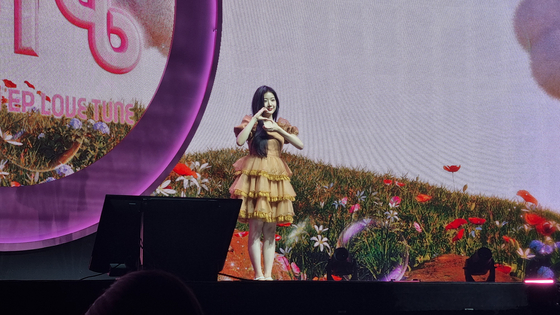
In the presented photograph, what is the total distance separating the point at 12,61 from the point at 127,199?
177cm

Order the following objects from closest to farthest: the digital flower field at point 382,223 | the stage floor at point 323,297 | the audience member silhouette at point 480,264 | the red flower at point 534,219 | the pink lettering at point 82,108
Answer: the stage floor at point 323,297, the pink lettering at point 82,108, the digital flower field at point 382,223, the audience member silhouette at point 480,264, the red flower at point 534,219

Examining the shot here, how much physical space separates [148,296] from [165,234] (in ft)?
3.96

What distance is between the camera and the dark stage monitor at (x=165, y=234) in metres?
1.77

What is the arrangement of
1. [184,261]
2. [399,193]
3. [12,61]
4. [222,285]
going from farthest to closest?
[399,193] < [12,61] < [184,261] < [222,285]

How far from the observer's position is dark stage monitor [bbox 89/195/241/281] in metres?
1.77

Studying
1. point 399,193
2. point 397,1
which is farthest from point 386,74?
point 399,193

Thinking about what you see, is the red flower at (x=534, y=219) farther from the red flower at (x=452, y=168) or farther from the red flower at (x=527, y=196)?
the red flower at (x=452, y=168)

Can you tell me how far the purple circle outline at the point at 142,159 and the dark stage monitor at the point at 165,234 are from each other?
1.37 metres

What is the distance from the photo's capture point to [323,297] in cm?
165

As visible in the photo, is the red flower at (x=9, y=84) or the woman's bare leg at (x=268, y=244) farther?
the woman's bare leg at (x=268, y=244)

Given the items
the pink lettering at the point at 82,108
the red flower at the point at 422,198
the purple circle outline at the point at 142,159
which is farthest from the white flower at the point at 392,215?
the pink lettering at the point at 82,108

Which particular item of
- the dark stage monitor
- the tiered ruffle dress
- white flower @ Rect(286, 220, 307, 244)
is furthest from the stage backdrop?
the dark stage monitor

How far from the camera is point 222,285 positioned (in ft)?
5.20

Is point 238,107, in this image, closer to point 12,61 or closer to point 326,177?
point 326,177
